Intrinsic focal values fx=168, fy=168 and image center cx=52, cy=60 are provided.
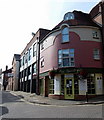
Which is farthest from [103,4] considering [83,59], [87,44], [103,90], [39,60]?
[39,60]

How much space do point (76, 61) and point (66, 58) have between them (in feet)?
4.33

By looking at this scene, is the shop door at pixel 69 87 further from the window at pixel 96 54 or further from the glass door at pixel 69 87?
the window at pixel 96 54

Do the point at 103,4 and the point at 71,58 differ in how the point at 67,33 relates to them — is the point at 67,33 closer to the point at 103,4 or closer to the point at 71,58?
the point at 71,58

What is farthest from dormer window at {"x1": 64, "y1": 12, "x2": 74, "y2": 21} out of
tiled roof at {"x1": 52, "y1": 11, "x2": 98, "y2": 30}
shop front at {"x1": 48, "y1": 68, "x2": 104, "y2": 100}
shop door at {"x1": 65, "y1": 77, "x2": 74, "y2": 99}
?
shop door at {"x1": 65, "y1": 77, "x2": 74, "y2": 99}

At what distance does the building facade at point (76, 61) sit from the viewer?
1880cm

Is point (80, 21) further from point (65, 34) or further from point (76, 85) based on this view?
point (76, 85)

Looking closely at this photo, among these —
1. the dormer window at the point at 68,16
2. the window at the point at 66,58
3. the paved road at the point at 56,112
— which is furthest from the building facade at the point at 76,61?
the paved road at the point at 56,112

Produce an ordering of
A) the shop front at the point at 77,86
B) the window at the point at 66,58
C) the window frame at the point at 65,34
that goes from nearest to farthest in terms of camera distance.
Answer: the shop front at the point at 77,86 < the window at the point at 66,58 < the window frame at the point at 65,34

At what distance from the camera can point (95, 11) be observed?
2381 cm

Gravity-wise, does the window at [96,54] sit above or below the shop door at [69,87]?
above

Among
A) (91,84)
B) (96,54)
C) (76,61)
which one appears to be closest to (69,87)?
(91,84)

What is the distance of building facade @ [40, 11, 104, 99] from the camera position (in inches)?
740

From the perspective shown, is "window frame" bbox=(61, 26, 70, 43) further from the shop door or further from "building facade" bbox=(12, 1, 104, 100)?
the shop door

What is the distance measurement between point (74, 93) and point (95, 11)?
40.5 feet
